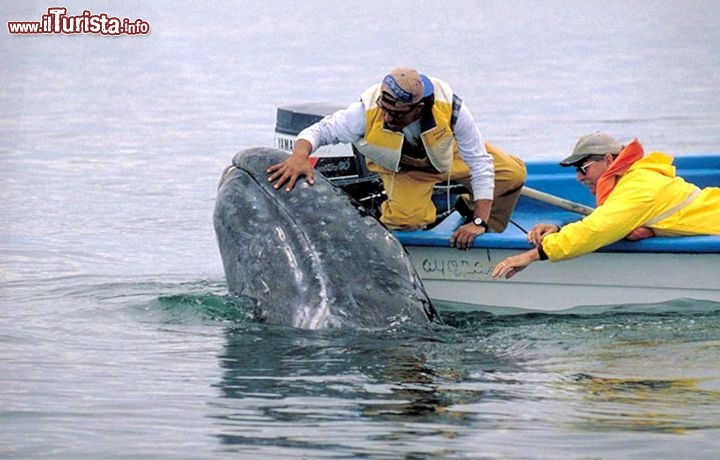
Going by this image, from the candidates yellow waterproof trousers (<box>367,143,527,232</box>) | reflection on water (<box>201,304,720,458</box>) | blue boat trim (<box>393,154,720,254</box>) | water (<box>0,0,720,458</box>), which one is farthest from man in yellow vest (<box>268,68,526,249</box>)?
reflection on water (<box>201,304,720,458</box>)

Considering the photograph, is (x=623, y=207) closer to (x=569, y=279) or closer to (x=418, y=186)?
(x=569, y=279)

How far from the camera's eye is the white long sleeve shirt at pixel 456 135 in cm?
1034

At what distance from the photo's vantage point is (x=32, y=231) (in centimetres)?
1528

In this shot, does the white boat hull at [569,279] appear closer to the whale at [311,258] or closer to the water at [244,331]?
the water at [244,331]

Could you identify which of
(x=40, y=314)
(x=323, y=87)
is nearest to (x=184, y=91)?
(x=323, y=87)

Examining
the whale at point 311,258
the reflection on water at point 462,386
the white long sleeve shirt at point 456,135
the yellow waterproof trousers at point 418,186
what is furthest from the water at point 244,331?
the white long sleeve shirt at point 456,135

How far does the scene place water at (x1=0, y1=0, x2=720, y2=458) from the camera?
7.39m

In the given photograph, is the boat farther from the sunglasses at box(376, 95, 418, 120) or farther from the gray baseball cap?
the sunglasses at box(376, 95, 418, 120)

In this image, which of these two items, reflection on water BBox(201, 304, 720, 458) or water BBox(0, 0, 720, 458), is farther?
water BBox(0, 0, 720, 458)

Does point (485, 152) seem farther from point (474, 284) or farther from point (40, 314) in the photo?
point (40, 314)

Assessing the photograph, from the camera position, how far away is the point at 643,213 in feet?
33.0

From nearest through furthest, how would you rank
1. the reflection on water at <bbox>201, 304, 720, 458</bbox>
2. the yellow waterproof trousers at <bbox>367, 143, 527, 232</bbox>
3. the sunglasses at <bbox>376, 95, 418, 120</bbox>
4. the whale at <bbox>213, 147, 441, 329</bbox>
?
the reflection on water at <bbox>201, 304, 720, 458</bbox> → the whale at <bbox>213, 147, 441, 329</bbox> → the sunglasses at <bbox>376, 95, 418, 120</bbox> → the yellow waterproof trousers at <bbox>367, 143, 527, 232</bbox>

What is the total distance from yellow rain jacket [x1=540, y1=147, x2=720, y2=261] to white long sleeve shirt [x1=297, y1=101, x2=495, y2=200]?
2.62ft

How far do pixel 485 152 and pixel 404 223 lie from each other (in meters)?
0.79
